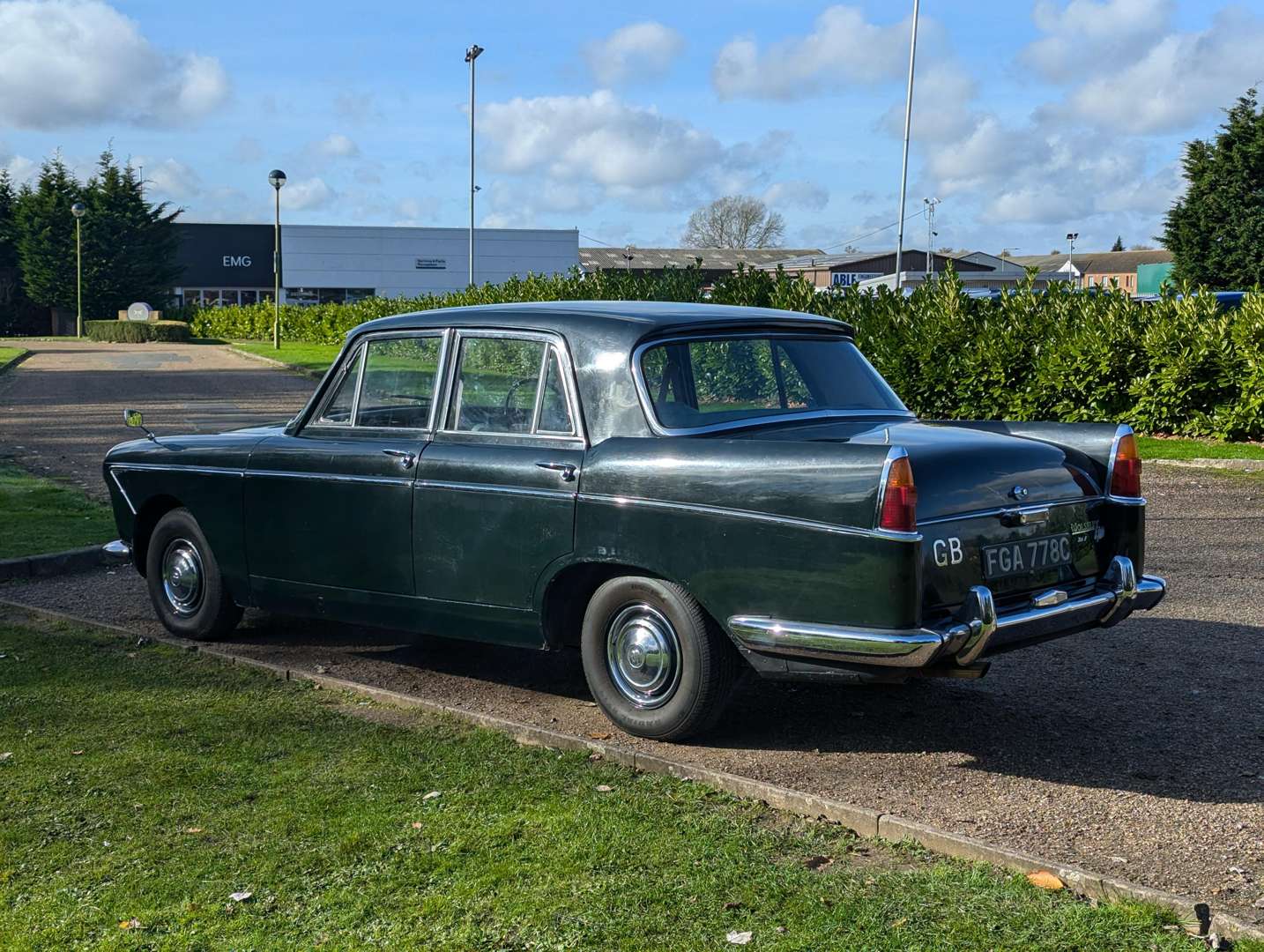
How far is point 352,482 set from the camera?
617cm

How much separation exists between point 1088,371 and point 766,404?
39.2 ft

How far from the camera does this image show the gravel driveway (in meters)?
4.37

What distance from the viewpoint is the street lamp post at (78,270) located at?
62.4 metres

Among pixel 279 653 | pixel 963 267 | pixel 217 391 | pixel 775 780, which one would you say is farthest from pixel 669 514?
pixel 963 267

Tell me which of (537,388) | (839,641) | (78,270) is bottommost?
(839,641)

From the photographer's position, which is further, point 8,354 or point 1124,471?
point 8,354

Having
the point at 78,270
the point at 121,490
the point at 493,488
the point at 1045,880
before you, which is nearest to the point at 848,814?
the point at 1045,880

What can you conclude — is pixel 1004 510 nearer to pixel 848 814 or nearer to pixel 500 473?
pixel 848 814

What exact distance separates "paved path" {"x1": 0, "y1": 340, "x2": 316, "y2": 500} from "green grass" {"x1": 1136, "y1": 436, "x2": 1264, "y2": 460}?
9678mm

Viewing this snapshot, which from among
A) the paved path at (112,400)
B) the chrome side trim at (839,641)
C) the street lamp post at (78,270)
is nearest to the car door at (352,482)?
the chrome side trim at (839,641)

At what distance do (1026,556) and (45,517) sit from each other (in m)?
8.17

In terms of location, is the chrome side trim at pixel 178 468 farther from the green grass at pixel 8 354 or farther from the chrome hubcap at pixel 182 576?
the green grass at pixel 8 354

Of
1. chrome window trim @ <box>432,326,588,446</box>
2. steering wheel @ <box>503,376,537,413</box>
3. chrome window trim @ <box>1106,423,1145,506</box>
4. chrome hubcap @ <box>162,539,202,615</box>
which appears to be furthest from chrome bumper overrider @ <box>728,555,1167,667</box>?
chrome hubcap @ <box>162,539,202,615</box>

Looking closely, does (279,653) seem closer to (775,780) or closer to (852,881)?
(775,780)
